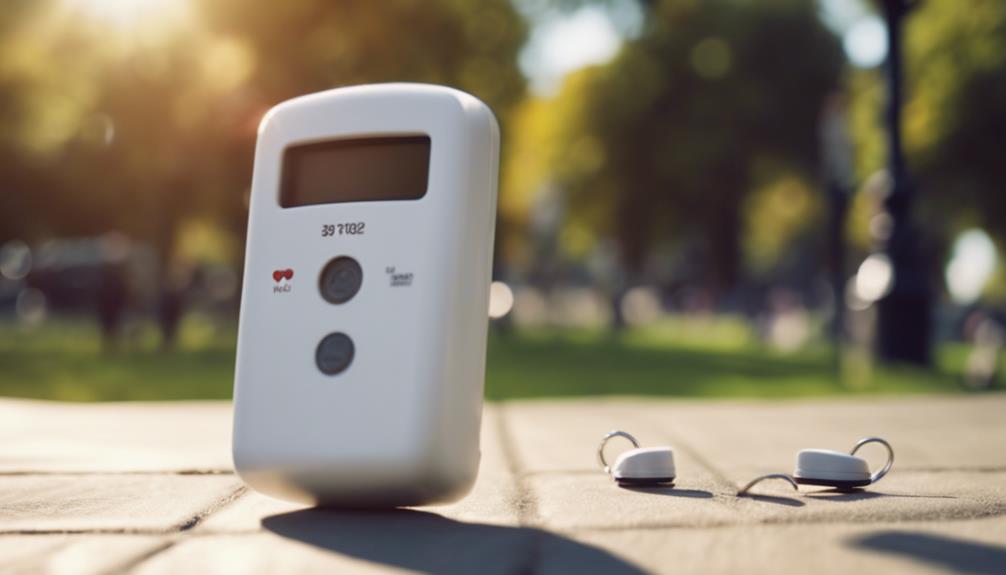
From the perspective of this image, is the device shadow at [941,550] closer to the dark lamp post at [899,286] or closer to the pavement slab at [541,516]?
the pavement slab at [541,516]

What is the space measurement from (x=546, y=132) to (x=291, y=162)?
32.4 metres

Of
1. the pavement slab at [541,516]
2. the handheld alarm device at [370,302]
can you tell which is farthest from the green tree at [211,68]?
the handheld alarm device at [370,302]

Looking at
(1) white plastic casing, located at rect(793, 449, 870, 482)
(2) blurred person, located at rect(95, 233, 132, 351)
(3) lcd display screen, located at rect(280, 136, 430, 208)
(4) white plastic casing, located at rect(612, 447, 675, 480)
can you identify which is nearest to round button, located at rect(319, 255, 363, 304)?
(3) lcd display screen, located at rect(280, 136, 430, 208)

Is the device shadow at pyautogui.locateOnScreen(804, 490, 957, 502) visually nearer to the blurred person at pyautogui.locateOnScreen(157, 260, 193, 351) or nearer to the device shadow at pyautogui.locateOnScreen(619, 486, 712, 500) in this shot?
the device shadow at pyautogui.locateOnScreen(619, 486, 712, 500)

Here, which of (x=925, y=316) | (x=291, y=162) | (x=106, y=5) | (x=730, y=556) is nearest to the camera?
(x=730, y=556)

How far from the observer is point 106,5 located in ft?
58.9

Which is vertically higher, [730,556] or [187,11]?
[187,11]

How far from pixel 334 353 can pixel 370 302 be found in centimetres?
15

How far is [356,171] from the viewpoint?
2561 mm

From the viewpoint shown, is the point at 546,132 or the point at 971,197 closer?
the point at 971,197

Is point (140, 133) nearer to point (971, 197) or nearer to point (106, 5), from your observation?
point (106, 5)

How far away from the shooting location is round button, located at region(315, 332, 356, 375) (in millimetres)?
2406

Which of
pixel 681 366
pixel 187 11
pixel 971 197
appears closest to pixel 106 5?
pixel 187 11

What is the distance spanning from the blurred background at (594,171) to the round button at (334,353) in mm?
5348
